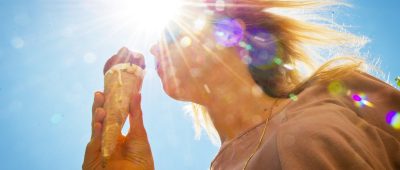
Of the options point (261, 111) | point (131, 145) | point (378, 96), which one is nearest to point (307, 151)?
point (378, 96)

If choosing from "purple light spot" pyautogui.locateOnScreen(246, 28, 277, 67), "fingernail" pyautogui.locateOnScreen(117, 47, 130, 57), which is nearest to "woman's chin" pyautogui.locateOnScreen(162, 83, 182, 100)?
"fingernail" pyautogui.locateOnScreen(117, 47, 130, 57)

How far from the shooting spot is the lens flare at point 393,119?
1752mm

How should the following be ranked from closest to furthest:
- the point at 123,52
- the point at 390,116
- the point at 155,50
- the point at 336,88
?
the point at 390,116, the point at 336,88, the point at 155,50, the point at 123,52

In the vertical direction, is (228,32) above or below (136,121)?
above

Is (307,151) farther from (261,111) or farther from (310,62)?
(310,62)

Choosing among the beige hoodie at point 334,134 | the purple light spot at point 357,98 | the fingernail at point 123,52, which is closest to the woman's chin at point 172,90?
the fingernail at point 123,52

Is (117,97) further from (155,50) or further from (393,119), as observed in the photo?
(393,119)

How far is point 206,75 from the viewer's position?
302 cm

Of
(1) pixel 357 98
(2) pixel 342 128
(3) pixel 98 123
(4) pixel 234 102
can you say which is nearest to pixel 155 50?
(3) pixel 98 123

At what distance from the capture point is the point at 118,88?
10.4 feet

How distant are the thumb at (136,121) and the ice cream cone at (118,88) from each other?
Result: 0.05 metres

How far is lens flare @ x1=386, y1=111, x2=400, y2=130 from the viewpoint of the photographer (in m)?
1.75

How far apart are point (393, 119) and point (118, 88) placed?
2069mm

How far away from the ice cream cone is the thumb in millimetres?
54
